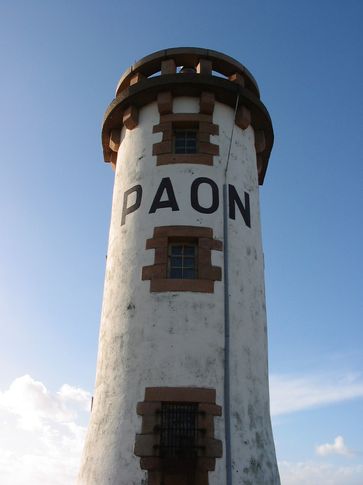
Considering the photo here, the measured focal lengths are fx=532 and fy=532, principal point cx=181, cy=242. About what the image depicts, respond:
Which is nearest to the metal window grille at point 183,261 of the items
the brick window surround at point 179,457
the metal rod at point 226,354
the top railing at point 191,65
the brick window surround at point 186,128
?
the metal rod at point 226,354

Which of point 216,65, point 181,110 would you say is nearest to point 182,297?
point 181,110

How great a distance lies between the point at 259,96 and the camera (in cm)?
2097

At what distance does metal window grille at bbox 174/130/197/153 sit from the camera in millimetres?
18031

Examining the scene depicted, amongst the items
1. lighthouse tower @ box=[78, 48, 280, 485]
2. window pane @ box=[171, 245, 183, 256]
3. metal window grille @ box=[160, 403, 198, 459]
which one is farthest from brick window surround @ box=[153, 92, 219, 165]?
metal window grille @ box=[160, 403, 198, 459]

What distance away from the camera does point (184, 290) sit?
15023mm

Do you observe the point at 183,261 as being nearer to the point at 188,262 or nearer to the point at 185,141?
the point at 188,262

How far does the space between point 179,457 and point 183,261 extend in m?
5.47

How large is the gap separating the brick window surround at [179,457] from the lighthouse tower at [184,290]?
26mm

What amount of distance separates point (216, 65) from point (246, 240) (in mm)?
7220

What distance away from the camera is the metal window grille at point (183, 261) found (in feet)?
51.1

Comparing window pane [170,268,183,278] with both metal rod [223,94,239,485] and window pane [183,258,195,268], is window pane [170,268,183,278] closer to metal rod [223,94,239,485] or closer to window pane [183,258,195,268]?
window pane [183,258,195,268]

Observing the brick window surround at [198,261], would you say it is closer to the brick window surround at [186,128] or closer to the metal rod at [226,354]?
the metal rod at [226,354]

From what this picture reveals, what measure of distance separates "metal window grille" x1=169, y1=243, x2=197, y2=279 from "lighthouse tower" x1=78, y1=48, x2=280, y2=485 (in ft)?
0.11

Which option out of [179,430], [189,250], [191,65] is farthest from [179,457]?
[191,65]
